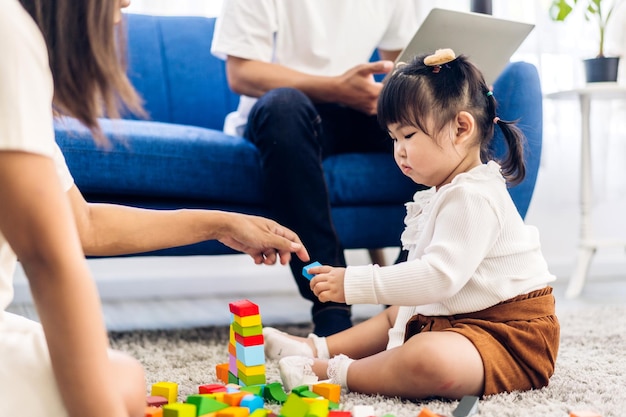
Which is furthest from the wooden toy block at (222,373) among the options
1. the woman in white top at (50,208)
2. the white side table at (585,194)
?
the white side table at (585,194)

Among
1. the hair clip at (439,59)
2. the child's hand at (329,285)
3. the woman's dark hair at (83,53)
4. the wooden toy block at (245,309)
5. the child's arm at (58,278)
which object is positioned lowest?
the wooden toy block at (245,309)

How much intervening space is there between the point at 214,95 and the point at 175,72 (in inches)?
5.2

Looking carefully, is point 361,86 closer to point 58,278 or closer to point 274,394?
point 274,394

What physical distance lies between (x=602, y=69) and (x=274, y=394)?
5.76 feet

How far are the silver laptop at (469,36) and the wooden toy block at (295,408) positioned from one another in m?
0.80

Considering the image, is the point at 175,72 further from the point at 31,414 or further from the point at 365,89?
the point at 31,414

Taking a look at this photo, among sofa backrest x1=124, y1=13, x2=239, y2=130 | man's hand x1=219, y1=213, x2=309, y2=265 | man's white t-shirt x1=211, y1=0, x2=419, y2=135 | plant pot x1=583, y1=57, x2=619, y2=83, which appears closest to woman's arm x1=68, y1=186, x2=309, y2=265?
man's hand x1=219, y1=213, x2=309, y2=265

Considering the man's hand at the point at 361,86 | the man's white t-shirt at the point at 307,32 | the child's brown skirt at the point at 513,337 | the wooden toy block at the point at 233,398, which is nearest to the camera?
the wooden toy block at the point at 233,398

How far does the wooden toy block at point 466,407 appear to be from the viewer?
3.01ft

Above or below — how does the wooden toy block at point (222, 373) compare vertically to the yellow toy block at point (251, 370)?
below


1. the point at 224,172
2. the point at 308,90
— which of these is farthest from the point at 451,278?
the point at 308,90

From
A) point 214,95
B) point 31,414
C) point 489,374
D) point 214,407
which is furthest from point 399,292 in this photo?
point 214,95

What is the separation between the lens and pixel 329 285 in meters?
1.06

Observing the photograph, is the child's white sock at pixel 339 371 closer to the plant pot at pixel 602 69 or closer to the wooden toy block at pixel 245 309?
the wooden toy block at pixel 245 309
